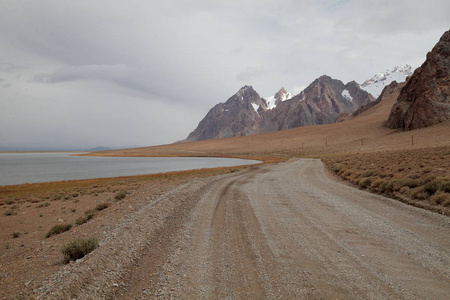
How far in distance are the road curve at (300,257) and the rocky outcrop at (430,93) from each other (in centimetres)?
9823

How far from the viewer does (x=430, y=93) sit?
284 feet

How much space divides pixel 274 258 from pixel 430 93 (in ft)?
360

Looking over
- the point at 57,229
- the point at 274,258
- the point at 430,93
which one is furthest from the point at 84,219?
the point at 430,93

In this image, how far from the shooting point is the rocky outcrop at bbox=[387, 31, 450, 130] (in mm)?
83250

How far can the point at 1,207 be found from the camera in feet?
61.8

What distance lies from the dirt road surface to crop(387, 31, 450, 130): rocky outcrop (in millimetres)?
98278

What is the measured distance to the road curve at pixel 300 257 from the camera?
4.23m

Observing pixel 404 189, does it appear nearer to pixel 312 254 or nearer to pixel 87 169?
pixel 312 254

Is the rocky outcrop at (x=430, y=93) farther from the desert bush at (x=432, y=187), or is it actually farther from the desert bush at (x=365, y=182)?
the desert bush at (x=432, y=187)

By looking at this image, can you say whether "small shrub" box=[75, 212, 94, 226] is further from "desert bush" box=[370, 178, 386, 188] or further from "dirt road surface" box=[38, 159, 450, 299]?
"desert bush" box=[370, 178, 386, 188]

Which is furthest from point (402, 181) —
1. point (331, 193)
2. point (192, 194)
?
point (192, 194)

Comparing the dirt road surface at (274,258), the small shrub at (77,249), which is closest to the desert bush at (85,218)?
the dirt road surface at (274,258)

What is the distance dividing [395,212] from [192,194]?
926 centimetres

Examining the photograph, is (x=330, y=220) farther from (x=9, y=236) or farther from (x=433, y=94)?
(x=433, y=94)
